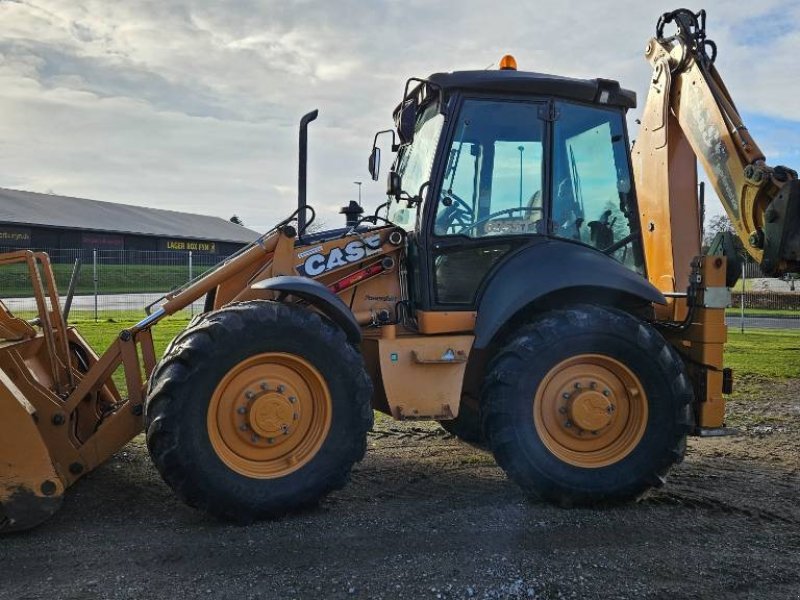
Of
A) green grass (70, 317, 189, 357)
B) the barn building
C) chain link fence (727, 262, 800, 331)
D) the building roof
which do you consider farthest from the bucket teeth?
the building roof

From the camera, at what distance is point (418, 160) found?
4984mm

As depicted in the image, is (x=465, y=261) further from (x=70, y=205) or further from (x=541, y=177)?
(x=70, y=205)

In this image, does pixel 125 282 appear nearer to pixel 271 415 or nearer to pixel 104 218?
pixel 271 415

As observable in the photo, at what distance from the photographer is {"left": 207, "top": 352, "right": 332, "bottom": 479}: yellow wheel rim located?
13.2 ft

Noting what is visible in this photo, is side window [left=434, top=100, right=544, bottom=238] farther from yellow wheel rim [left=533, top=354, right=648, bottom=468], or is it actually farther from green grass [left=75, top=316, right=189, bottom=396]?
A: green grass [left=75, top=316, right=189, bottom=396]

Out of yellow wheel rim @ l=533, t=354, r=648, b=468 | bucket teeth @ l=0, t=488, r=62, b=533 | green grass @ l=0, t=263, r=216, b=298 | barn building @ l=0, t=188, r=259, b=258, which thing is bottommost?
bucket teeth @ l=0, t=488, r=62, b=533

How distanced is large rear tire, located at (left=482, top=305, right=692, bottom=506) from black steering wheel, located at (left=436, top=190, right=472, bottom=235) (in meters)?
0.84

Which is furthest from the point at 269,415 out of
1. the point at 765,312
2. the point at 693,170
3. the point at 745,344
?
the point at 765,312

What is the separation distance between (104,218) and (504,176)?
140ft

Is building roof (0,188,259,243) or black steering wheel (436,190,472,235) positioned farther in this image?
building roof (0,188,259,243)

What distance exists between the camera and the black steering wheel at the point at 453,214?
185 inches

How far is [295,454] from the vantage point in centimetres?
413

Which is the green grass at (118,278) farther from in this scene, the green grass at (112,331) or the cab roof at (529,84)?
the cab roof at (529,84)

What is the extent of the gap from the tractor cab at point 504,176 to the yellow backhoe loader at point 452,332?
2 centimetres
